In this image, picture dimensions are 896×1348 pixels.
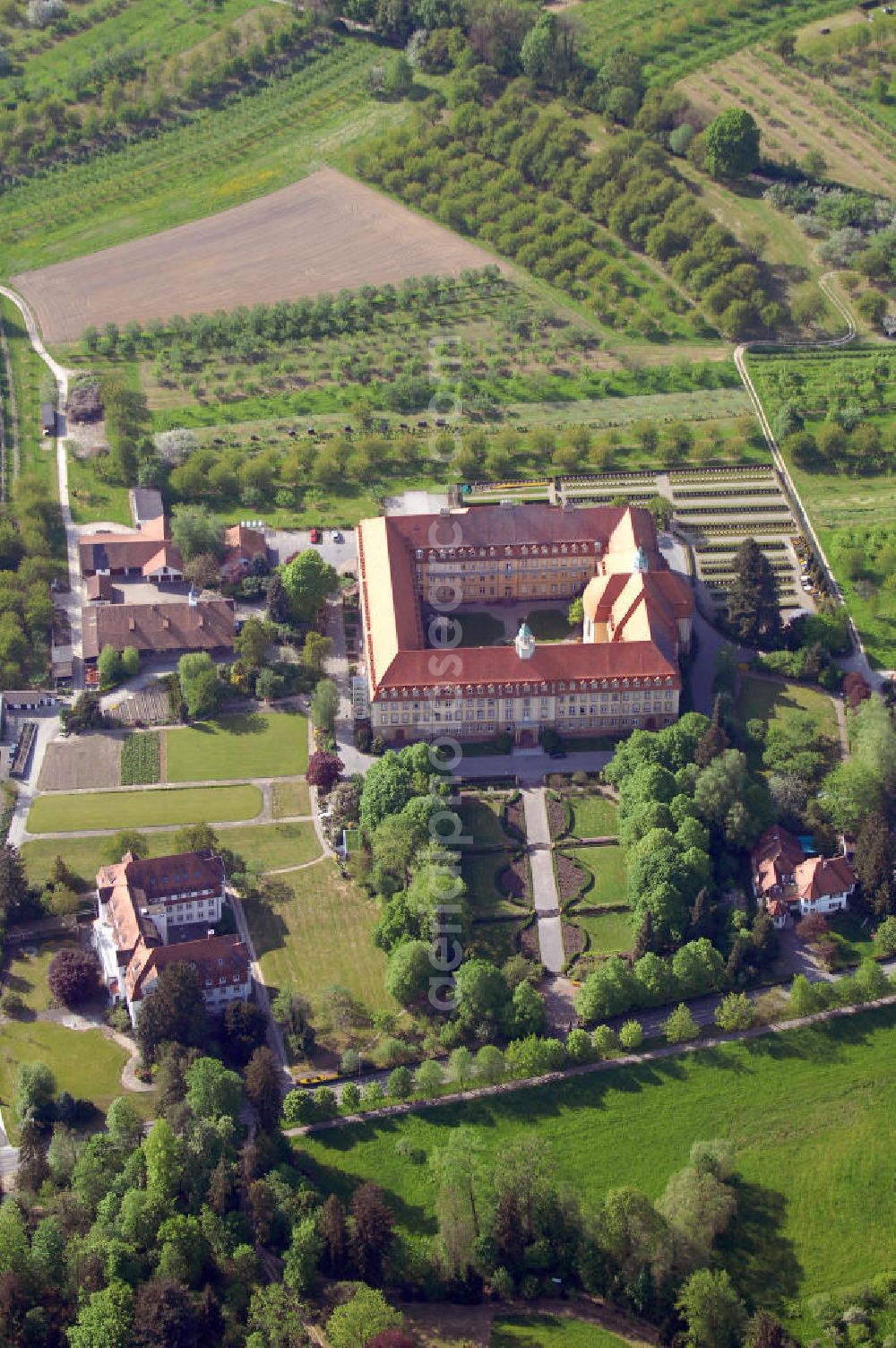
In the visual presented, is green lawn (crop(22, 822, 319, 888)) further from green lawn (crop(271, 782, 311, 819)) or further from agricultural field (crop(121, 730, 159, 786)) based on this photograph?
agricultural field (crop(121, 730, 159, 786))

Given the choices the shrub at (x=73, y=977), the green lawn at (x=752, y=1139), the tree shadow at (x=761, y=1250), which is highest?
the shrub at (x=73, y=977)

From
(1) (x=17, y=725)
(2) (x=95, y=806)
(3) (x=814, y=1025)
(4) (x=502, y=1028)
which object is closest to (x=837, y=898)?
(3) (x=814, y=1025)

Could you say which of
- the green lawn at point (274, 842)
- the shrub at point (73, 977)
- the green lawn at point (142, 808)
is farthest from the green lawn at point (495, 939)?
the shrub at point (73, 977)

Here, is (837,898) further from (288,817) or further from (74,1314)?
(74,1314)

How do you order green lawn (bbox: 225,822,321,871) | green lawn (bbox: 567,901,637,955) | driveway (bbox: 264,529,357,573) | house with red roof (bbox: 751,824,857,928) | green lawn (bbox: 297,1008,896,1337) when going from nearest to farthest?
green lawn (bbox: 297,1008,896,1337) < green lawn (bbox: 567,901,637,955) < house with red roof (bbox: 751,824,857,928) < green lawn (bbox: 225,822,321,871) < driveway (bbox: 264,529,357,573)

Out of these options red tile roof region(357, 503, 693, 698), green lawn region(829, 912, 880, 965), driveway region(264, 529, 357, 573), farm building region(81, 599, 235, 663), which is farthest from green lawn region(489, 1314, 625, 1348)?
driveway region(264, 529, 357, 573)

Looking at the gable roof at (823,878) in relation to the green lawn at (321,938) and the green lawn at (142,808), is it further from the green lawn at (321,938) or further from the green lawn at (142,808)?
the green lawn at (142,808)
